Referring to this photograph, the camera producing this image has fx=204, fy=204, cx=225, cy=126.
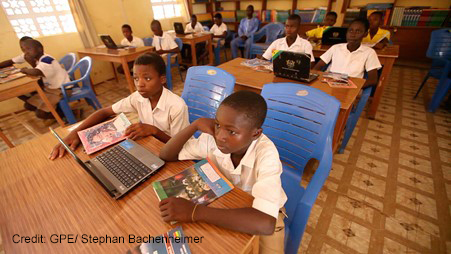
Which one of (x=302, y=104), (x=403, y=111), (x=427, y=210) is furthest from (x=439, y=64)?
(x=302, y=104)

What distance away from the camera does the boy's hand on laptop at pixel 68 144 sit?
0.93 metres

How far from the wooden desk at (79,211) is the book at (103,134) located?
0.38 feet

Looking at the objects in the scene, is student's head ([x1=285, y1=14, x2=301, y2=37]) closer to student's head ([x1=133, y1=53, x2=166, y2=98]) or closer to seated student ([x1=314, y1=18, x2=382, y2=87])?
seated student ([x1=314, y1=18, x2=382, y2=87])

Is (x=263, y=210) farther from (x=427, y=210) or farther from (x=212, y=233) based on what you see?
(x=427, y=210)

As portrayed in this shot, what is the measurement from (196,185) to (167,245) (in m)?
0.21

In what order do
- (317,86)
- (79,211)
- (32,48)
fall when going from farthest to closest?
(32,48) < (317,86) < (79,211)

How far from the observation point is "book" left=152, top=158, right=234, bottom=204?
2.24ft

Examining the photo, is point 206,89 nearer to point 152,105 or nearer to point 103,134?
point 152,105

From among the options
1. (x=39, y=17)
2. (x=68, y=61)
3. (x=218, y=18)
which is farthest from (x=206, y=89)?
(x=218, y=18)

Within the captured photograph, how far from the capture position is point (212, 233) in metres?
0.57

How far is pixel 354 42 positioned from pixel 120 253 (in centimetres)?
248

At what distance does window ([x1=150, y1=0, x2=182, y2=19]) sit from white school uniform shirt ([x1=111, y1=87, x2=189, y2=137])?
15.3 feet

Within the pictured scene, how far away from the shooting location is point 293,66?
164 centimetres

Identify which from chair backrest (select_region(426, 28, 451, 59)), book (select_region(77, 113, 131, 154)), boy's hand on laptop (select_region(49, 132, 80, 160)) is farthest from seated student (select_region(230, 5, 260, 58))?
boy's hand on laptop (select_region(49, 132, 80, 160))
